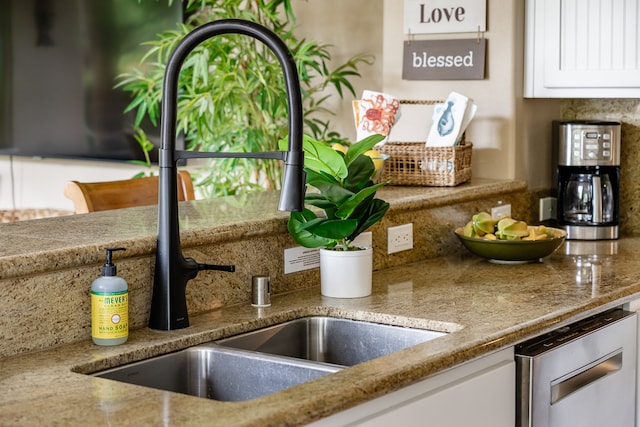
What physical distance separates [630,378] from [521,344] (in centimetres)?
→ 56

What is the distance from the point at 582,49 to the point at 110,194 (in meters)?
1.52

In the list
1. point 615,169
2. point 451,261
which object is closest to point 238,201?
point 451,261

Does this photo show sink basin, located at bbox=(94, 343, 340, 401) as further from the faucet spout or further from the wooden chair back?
the wooden chair back

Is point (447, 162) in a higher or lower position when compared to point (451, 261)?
higher

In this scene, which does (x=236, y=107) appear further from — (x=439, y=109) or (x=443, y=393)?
(x=443, y=393)

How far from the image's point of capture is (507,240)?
2686mm

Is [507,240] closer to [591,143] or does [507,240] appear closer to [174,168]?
[591,143]

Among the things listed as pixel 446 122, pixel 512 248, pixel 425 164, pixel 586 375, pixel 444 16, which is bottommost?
pixel 586 375

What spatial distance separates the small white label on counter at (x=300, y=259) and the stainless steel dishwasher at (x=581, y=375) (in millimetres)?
577

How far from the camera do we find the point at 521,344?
6.63 feet

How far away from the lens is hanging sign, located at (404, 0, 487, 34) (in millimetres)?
3141


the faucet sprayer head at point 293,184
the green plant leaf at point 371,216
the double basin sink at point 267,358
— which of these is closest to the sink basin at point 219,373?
the double basin sink at point 267,358

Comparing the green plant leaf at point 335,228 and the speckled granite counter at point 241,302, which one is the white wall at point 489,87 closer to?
the speckled granite counter at point 241,302

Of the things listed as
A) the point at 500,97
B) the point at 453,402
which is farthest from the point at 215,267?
the point at 500,97
